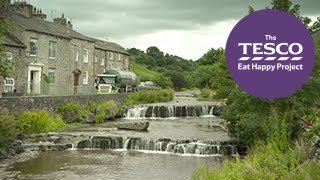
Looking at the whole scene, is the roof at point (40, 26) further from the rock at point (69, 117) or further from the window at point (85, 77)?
the rock at point (69, 117)

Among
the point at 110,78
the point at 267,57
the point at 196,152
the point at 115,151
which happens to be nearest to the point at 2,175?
the point at 115,151

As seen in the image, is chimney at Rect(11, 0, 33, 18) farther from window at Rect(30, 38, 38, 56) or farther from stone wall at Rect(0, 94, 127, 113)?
stone wall at Rect(0, 94, 127, 113)

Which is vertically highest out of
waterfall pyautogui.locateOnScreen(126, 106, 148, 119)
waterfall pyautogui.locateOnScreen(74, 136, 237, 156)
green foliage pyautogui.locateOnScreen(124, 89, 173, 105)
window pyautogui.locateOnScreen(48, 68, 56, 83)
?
window pyautogui.locateOnScreen(48, 68, 56, 83)

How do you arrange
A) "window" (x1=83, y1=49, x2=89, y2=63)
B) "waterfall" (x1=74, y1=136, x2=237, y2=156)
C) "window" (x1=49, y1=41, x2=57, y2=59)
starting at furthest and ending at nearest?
"window" (x1=83, y1=49, x2=89, y2=63), "window" (x1=49, y1=41, x2=57, y2=59), "waterfall" (x1=74, y1=136, x2=237, y2=156)

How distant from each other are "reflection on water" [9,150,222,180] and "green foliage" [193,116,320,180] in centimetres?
474

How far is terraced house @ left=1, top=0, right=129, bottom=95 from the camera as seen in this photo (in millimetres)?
33747

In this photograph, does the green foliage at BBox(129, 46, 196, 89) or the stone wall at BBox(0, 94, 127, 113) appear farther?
the green foliage at BBox(129, 46, 196, 89)

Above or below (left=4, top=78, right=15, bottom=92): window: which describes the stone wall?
below

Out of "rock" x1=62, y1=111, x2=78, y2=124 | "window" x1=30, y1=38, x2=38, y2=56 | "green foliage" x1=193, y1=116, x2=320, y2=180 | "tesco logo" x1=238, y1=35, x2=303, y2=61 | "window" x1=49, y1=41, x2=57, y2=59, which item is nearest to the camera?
"tesco logo" x1=238, y1=35, x2=303, y2=61

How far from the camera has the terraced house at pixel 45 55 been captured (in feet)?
111

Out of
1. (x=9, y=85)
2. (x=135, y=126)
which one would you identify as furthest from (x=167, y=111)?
(x=9, y=85)

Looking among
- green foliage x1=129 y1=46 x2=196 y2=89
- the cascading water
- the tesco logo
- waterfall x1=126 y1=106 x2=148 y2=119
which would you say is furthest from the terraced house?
green foliage x1=129 y1=46 x2=196 y2=89

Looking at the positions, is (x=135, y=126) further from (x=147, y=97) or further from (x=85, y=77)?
(x=85, y=77)

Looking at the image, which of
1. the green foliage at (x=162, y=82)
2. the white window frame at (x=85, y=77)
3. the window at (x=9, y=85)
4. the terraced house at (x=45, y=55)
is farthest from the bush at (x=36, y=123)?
the green foliage at (x=162, y=82)
